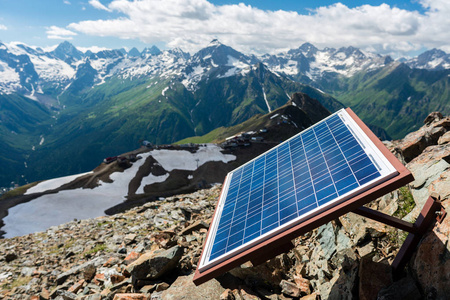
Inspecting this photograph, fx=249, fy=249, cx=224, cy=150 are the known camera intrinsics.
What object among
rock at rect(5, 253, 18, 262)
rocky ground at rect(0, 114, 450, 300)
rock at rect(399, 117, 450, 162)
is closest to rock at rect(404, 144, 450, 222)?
rocky ground at rect(0, 114, 450, 300)

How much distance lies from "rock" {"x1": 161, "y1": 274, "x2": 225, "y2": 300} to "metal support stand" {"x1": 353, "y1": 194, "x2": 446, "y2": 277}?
827cm

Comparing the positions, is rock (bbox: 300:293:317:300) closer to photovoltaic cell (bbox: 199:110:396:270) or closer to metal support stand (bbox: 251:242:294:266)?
metal support stand (bbox: 251:242:294:266)

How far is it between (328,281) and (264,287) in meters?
3.41

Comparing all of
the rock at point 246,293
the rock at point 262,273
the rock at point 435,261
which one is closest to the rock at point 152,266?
the rock at point 262,273

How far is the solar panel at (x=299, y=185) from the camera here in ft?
30.2

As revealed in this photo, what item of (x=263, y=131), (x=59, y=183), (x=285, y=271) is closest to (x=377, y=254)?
(x=285, y=271)

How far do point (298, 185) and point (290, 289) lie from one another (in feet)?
18.0

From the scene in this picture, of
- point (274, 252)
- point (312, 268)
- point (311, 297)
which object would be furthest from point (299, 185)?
point (312, 268)

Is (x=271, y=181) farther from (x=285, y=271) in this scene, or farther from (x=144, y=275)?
(x=144, y=275)

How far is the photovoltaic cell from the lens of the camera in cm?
930

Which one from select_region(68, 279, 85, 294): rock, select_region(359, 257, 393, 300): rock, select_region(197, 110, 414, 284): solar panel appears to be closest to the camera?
select_region(197, 110, 414, 284): solar panel

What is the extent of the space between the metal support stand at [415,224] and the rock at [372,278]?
0.53 m

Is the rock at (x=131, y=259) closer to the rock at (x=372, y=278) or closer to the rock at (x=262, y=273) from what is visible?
the rock at (x=262, y=273)

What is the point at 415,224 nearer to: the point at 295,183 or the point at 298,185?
the point at 298,185
